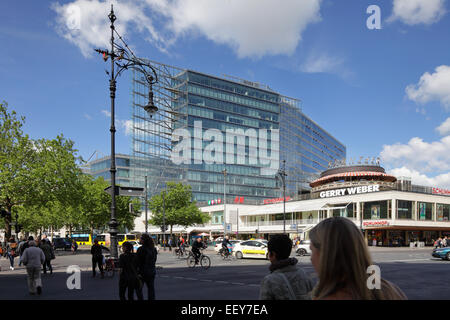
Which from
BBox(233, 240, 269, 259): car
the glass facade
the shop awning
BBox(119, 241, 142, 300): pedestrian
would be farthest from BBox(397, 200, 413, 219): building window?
the glass facade

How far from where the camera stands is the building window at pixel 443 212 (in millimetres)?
59794

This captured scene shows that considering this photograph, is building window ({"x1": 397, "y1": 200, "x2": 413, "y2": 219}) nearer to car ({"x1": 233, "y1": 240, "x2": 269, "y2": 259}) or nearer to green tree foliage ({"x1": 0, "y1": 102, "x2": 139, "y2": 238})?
car ({"x1": 233, "y1": 240, "x2": 269, "y2": 259})

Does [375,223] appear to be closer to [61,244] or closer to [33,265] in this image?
[61,244]

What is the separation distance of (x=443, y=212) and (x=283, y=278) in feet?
217

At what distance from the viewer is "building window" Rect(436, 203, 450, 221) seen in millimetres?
59794

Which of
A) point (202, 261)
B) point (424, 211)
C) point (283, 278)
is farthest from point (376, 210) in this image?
point (283, 278)

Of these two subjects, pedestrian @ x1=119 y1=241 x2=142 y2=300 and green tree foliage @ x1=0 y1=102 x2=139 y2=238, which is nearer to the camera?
pedestrian @ x1=119 y1=241 x2=142 y2=300

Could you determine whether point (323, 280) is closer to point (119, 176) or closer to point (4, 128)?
point (4, 128)

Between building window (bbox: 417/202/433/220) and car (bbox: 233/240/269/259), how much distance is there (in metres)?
35.8

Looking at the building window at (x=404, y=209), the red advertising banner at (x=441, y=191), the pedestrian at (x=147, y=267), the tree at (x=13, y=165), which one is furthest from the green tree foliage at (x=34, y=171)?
the red advertising banner at (x=441, y=191)

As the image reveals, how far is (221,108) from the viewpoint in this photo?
334ft
